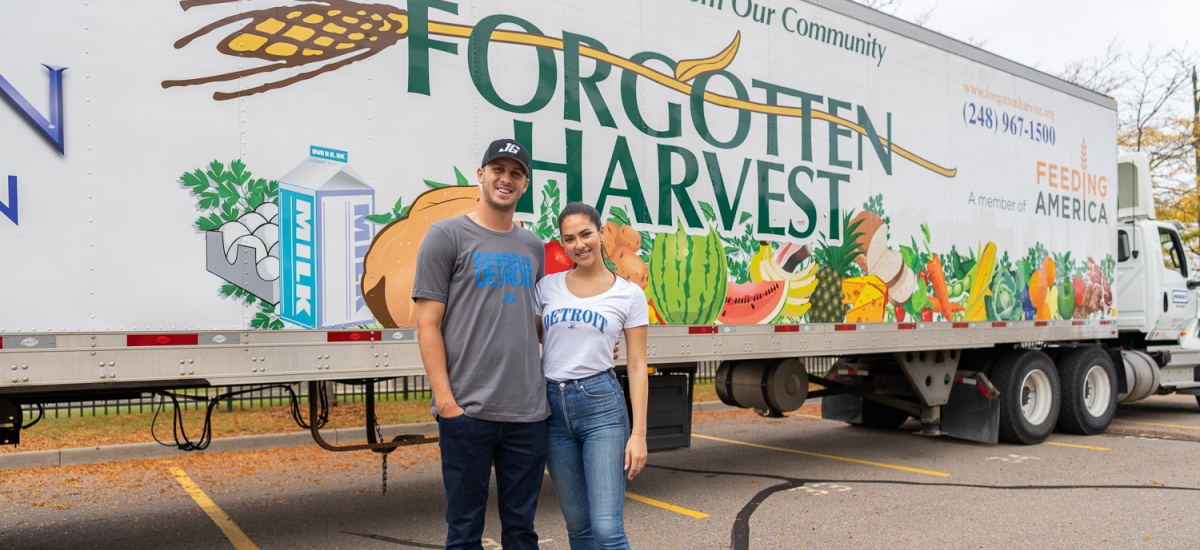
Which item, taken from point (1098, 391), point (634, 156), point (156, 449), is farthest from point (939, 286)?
point (156, 449)

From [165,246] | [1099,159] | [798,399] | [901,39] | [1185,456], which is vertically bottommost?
[1185,456]

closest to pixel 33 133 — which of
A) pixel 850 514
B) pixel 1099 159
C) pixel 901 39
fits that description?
pixel 850 514

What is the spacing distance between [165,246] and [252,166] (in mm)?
561

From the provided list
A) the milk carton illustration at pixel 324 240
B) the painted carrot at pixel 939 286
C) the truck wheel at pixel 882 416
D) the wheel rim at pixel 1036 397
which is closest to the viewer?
the milk carton illustration at pixel 324 240

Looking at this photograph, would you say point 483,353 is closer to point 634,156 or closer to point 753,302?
point 634,156

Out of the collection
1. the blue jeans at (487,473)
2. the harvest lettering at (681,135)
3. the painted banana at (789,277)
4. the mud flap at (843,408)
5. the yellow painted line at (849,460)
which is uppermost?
the harvest lettering at (681,135)

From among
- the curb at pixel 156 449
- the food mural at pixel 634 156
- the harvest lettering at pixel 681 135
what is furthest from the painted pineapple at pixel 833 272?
the curb at pixel 156 449

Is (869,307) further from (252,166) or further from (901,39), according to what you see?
(252,166)

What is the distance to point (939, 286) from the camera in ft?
25.2

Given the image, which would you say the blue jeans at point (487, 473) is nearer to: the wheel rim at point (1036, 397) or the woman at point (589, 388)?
the woman at point (589, 388)

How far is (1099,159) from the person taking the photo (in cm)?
994

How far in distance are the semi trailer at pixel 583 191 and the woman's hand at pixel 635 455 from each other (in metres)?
0.81

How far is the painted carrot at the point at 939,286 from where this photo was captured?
7.61 m

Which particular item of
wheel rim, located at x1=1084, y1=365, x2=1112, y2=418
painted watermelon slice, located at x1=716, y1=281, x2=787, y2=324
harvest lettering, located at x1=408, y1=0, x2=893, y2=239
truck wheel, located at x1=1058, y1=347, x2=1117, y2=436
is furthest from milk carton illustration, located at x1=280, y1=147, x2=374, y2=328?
wheel rim, located at x1=1084, y1=365, x2=1112, y2=418
